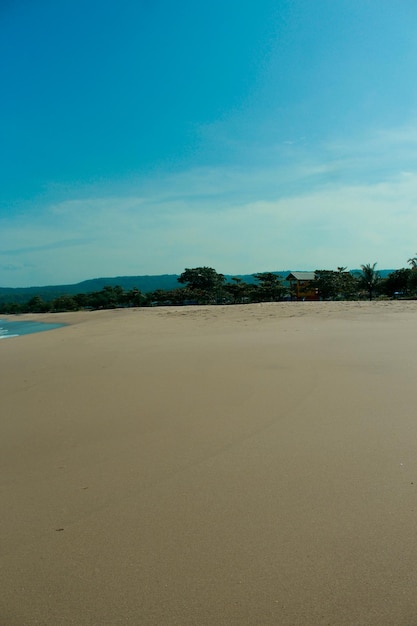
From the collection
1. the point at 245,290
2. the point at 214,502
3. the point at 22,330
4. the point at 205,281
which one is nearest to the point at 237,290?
the point at 245,290

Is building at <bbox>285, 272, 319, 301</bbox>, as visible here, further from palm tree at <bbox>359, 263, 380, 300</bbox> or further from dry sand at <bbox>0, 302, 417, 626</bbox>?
dry sand at <bbox>0, 302, 417, 626</bbox>

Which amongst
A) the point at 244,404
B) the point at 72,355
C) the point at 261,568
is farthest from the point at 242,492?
the point at 72,355

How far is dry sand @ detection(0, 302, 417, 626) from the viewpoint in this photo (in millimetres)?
1802

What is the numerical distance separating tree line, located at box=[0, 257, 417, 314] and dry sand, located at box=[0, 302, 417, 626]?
36.0 meters

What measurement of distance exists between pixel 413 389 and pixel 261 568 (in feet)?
10.9

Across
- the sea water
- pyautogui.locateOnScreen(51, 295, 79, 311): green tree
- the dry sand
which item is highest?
pyautogui.locateOnScreen(51, 295, 79, 311): green tree

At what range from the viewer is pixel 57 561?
6.78ft

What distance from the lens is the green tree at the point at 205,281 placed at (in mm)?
46141

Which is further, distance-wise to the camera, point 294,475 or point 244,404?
point 244,404

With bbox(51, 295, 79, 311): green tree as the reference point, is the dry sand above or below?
below

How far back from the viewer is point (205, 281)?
4916 centimetres

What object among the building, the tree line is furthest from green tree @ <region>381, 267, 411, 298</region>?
the building

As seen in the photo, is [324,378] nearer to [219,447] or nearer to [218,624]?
[219,447]

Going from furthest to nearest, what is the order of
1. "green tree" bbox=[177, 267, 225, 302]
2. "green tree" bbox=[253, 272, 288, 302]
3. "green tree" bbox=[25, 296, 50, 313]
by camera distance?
"green tree" bbox=[25, 296, 50, 313] → "green tree" bbox=[177, 267, 225, 302] → "green tree" bbox=[253, 272, 288, 302]
